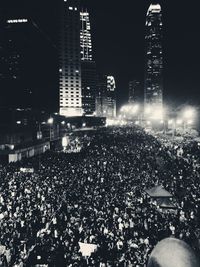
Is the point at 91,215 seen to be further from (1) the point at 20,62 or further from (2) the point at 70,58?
(2) the point at 70,58

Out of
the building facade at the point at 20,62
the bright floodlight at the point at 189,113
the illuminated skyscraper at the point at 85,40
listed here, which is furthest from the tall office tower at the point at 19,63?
the illuminated skyscraper at the point at 85,40

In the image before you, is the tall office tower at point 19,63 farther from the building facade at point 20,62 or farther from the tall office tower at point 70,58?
the tall office tower at point 70,58

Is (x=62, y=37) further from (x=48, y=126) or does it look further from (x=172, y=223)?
(x=172, y=223)

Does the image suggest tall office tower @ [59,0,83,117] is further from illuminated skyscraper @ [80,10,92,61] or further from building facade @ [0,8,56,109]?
illuminated skyscraper @ [80,10,92,61]

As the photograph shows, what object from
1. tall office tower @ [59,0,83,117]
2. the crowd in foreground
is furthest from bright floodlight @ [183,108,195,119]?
tall office tower @ [59,0,83,117]

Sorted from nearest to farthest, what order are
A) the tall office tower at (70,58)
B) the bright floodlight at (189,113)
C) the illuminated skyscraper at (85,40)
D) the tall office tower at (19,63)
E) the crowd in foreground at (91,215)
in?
the crowd in foreground at (91,215) < the bright floodlight at (189,113) < the tall office tower at (19,63) < the tall office tower at (70,58) < the illuminated skyscraper at (85,40)

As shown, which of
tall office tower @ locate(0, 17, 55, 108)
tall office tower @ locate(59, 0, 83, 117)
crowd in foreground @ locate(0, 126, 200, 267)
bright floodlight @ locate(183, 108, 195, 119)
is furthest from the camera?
tall office tower @ locate(59, 0, 83, 117)
